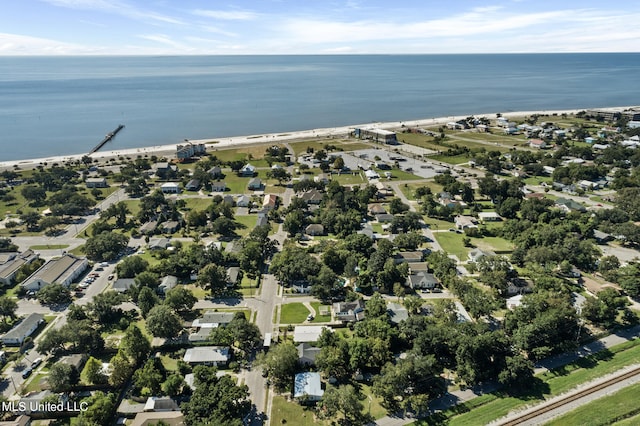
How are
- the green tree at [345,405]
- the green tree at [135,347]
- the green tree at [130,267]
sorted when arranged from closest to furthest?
the green tree at [345,405]
the green tree at [135,347]
the green tree at [130,267]

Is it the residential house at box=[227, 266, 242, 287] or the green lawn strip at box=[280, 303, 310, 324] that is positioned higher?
the residential house at box=[227, 266, 242, 287]

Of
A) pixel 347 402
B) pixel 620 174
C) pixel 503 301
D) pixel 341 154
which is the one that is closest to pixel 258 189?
pixel 341 154

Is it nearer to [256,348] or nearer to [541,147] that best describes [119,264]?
[256,348]

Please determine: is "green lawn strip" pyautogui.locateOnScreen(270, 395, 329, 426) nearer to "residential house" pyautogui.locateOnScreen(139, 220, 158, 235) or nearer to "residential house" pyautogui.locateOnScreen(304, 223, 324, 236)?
"residential house" pyautogui.locateOnScreen(304, 223, 324, 236)

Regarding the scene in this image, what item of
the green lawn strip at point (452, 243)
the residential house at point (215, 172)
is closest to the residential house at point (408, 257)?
the green lawn strip at point (452, 243)

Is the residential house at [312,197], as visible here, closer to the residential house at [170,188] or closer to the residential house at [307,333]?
the residential house at [170,188]

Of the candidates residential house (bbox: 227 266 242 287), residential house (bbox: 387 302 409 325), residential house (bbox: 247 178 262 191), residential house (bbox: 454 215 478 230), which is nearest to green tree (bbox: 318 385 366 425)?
residential house (bbox: 387 302 409 325)
